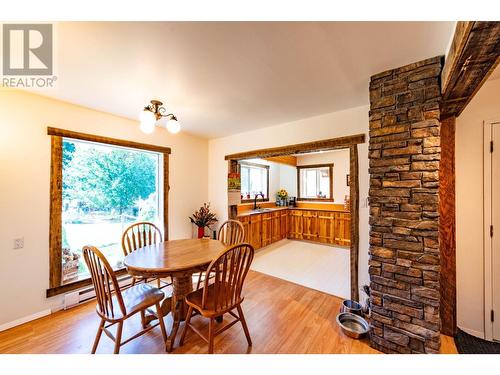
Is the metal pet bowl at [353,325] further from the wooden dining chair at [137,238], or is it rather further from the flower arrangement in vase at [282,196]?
the flower arrangement in vase at [282,196]

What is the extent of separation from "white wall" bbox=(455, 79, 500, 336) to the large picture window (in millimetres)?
3736

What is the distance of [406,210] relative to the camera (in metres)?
1.59

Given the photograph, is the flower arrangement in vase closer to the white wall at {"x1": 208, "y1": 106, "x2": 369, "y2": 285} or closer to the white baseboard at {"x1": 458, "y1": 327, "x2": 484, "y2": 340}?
the white wall at {"x1": 208, "y1": 106, "x2": 369, "y2": 285}

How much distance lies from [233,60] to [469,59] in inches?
59.6

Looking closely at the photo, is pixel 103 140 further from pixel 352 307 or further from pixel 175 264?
pixel 352 307

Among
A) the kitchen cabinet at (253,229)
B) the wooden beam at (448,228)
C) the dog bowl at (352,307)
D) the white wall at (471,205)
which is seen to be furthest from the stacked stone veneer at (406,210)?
the kitchen cabinet at (253,229)

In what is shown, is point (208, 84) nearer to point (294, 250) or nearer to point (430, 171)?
point (430, 171)

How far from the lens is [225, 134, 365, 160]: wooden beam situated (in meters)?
2.44

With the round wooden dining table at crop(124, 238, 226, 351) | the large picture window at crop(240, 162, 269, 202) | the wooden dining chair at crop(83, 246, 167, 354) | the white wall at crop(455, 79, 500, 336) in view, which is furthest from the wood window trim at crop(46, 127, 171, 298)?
the white wall at crop(455, 79, 500, 336)

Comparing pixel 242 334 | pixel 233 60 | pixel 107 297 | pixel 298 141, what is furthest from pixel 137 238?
pixel 298 141

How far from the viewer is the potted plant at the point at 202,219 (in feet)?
12.2

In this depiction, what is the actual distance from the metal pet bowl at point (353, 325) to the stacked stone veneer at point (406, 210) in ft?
0.50
